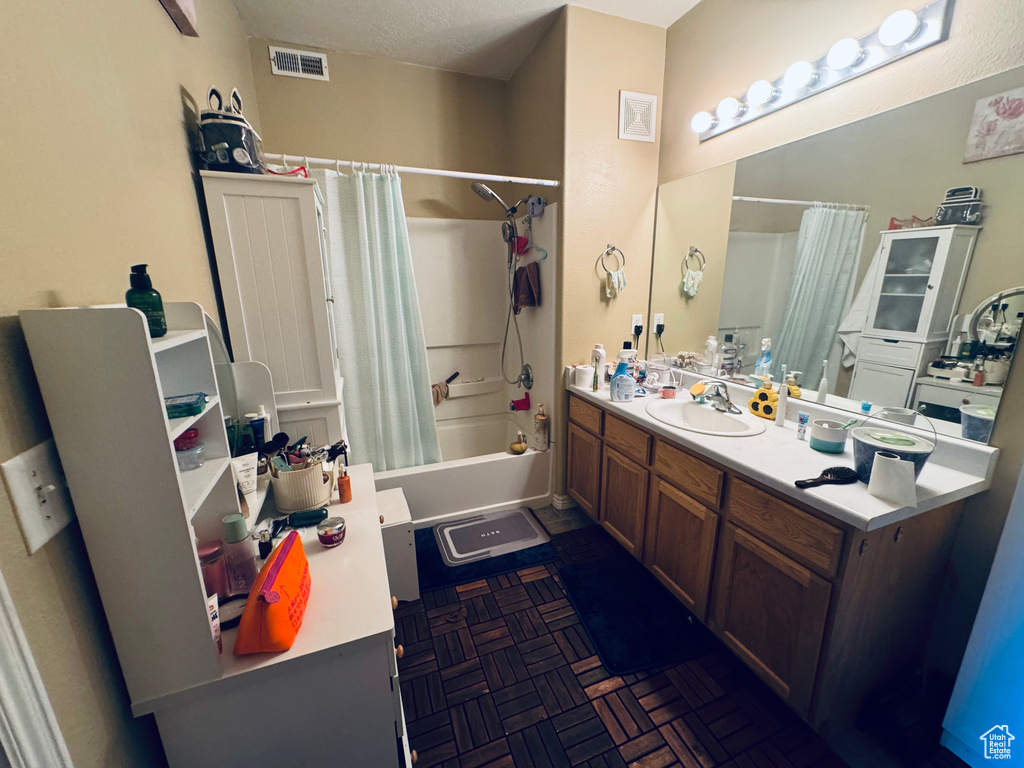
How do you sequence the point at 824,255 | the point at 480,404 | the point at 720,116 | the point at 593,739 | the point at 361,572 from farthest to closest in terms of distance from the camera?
the point at 480,404
the point at 720,116
the point at 824,255
the point at 593,739
the point at 361,572

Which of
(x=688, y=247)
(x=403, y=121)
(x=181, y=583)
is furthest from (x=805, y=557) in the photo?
(x=403, y=121)

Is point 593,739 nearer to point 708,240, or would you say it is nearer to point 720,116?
point 708,240

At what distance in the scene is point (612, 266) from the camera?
7.27 ft

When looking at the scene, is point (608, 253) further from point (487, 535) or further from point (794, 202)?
point (487, 535)

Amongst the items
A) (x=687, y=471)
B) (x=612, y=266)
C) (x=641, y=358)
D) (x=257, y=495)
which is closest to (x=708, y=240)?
(x=612, y=266)

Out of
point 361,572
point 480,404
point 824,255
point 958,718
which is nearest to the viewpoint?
point 361,572

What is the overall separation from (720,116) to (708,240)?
0.52m

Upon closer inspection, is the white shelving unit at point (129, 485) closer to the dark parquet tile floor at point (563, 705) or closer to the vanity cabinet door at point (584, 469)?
the dark parquet tile floor at point (563, 705)

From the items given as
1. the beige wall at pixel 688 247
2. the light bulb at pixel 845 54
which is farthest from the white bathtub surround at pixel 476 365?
the light bulb at pixel 845 54

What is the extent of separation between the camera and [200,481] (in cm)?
84

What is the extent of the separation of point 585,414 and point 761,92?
1.55 meters

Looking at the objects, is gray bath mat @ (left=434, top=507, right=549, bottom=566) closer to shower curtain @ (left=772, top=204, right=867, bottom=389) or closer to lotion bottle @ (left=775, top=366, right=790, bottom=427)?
lotion bottle @ (left=775, top=366, right=790, bottom=427)

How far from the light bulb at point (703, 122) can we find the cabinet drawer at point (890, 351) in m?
1.16

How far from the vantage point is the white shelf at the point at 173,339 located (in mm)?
690
